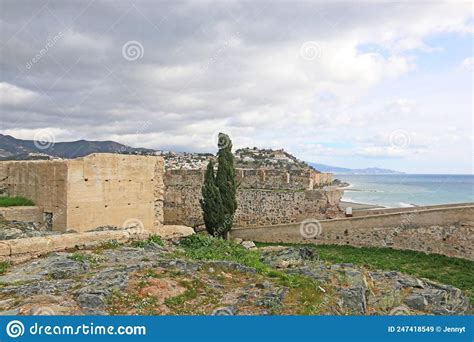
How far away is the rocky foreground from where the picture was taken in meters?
5.61

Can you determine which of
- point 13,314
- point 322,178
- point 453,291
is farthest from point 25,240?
point 322,178

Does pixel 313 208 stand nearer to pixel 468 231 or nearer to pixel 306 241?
pixel 306 241

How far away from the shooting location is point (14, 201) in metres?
13.0

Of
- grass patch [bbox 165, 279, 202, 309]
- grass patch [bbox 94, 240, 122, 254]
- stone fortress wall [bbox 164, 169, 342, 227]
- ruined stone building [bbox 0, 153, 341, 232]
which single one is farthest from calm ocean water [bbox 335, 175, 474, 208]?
grass patch [bbox 165, 279, 202, 309]

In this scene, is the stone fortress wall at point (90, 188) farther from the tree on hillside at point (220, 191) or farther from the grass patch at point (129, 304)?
Result: the grass patch at point (129, 304)


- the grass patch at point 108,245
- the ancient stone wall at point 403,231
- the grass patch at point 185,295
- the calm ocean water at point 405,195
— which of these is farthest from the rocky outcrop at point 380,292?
the calm ocean water at point 405,195

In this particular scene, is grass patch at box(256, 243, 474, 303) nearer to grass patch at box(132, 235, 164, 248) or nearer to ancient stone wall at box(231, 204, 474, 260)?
ancient stone wall at box(231, 204, 474, 260)

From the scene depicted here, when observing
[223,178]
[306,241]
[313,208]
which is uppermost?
[223,178]

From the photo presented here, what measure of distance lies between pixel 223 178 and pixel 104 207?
22.1 ft

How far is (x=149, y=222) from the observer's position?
1488 cm

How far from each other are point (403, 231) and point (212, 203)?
7.77 meters

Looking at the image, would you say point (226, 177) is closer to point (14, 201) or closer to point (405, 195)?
point (14, 201)

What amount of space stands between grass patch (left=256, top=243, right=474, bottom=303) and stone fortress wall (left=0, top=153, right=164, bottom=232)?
644 centimetres

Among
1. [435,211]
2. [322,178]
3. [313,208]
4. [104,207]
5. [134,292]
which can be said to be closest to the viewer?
[134,292]
